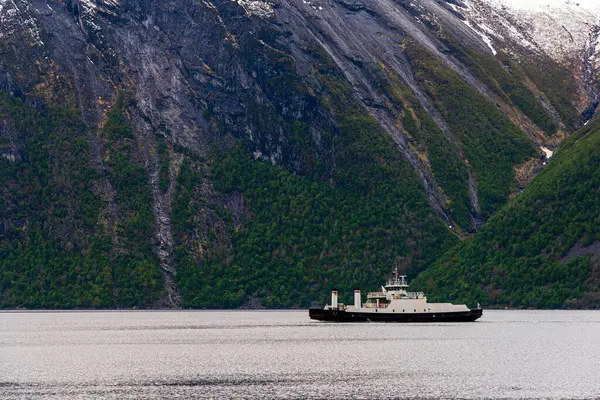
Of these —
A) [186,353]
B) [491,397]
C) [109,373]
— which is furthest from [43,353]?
[491,397]

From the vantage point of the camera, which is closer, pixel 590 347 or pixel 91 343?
pixel 590 347

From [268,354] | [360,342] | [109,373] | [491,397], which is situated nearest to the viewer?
[491,397]

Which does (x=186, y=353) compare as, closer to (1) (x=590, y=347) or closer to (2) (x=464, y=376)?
(2) (x=464, y=376)

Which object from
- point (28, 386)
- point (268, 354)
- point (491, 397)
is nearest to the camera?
point (491, 397)

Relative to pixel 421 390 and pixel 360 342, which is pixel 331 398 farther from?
pixel 360 342

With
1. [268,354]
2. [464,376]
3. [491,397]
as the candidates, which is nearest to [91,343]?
[268,354]

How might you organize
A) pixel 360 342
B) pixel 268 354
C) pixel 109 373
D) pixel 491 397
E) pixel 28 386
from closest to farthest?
pixel 491 397, pixel 28 386, pixel 109 373, pixel 268 354, pixel 360 342
